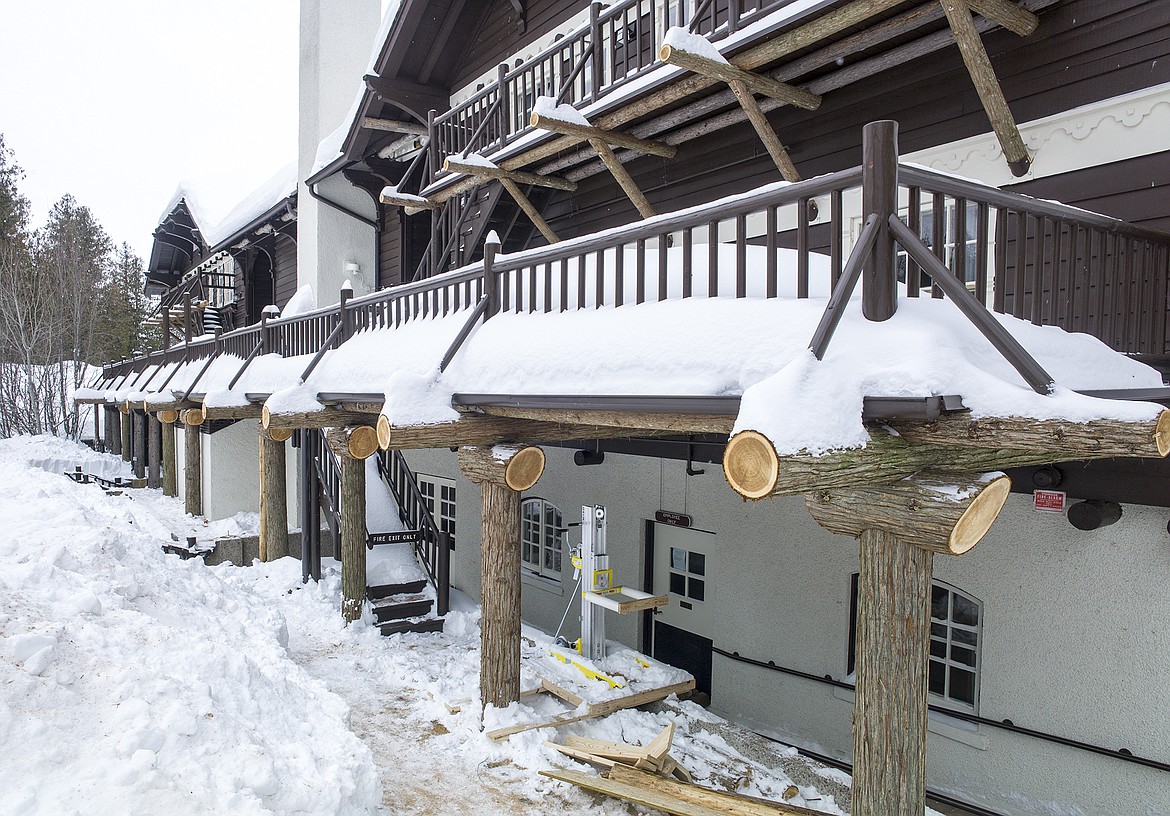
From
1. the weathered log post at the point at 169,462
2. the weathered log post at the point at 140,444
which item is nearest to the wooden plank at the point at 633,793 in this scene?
the weathered log post at the point at 169,462

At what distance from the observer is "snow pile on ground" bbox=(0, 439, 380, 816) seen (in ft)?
11.2

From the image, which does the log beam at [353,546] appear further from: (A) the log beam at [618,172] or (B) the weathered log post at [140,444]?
(B) the weathered log post at [140,444]

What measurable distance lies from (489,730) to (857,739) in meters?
3.47

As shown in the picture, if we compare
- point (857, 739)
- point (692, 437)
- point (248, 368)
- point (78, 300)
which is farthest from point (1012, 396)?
point (78, 300)

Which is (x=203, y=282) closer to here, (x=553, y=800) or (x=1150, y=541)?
(x=553, y=800)

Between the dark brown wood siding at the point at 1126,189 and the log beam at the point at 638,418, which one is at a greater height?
the dark brown wood siding at the point at 1126,189

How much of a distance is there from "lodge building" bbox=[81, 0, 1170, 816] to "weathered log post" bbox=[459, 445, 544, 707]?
0.20ft

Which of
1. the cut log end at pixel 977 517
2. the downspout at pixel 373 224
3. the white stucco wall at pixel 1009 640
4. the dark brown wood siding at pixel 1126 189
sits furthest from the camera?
the downspout at pixel 373 224

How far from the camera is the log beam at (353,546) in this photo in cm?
919

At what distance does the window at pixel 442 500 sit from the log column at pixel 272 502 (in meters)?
2.34

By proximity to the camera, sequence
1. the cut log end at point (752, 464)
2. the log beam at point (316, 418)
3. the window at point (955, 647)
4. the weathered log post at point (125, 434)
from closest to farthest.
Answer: the cut log end at point (752, 464) < the window at point (955, 647) < the log beam at point (316, 418) < the weathered log post at point (125, 434)

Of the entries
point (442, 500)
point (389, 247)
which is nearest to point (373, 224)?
point (389, 247)

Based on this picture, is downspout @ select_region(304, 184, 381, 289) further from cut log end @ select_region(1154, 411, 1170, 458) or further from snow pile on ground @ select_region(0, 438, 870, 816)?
cut log end @ select_region(1154, 411, 1170, 458)

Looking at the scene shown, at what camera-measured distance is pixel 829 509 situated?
3561 mm
